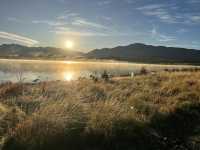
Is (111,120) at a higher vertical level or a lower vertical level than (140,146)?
higher

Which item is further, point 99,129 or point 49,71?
point 49,71

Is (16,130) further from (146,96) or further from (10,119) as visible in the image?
(146,96)

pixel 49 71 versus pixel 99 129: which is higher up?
pixel 99 129

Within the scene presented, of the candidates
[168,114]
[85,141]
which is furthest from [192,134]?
[85,141]

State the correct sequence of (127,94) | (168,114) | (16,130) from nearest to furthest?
(16,130) < (168,114) < (127,94)

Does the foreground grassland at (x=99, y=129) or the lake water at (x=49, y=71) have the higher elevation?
the foreground grassland at (x=99, y=129)

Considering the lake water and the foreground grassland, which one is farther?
the lake water

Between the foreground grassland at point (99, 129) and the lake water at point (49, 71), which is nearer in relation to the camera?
Result: the foreground grassland at point (99, 129)

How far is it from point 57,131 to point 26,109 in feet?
10.6

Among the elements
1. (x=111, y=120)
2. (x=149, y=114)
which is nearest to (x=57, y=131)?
(x=111, y=120)

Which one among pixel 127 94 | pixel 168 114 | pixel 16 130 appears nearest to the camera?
pixel 16 130

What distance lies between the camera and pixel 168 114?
7738 mm

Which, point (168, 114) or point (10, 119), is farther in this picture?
point (168, 114)

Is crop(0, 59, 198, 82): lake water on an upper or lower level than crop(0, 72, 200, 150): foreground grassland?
lower
